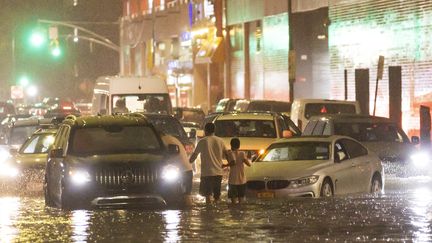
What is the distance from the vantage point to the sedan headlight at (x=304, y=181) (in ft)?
68.9

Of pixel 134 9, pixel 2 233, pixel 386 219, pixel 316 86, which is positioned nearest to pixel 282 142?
pixel 386 219

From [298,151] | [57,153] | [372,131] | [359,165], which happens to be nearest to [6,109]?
[372,131]

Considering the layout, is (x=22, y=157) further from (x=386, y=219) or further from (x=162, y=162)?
(x=386, y=219)

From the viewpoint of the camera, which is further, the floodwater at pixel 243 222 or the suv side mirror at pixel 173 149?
the suv side mirror at pixel 173 149

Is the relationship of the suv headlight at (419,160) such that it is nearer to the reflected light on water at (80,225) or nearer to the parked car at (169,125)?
the parked car at (169,125)

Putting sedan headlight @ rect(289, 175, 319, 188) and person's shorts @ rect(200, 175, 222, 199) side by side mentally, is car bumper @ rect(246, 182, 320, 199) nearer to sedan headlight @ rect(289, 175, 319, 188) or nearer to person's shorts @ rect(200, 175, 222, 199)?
sedan headlight @ rect(289, 175, 319, 188)

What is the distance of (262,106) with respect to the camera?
37406mm

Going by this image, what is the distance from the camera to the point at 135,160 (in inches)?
730

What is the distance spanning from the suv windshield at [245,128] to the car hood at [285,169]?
5606mm

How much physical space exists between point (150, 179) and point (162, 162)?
13.3 inches

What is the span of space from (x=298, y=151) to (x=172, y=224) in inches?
261

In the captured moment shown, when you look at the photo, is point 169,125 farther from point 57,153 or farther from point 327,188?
point 57,153

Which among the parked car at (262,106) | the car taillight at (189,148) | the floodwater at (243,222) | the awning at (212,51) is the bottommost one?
the floodwater at (243,222)

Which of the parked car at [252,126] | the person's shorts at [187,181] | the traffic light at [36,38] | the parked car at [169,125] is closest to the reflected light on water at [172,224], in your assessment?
the person's shorts at [187,181]
